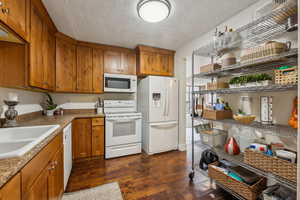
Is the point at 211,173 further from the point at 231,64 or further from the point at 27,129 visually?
the point at 27,129

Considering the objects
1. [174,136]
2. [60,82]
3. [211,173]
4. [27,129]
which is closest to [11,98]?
[27,129]

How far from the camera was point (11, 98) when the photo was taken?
52.6 inches

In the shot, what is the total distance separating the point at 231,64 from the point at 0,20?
215 centimetres

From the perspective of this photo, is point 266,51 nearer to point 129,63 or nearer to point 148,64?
point 148,64

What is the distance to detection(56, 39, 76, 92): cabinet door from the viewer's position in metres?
2.42

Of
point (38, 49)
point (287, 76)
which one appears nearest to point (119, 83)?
point (38, 49)

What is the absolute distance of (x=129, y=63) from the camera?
9.81 ft

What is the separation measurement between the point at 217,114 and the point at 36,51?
2400mm

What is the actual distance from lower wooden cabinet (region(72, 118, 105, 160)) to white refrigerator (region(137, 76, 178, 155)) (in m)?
0.92

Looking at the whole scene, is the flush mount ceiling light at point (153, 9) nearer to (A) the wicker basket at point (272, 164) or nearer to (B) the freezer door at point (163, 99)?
(B) the freezer door at point (163, 99)

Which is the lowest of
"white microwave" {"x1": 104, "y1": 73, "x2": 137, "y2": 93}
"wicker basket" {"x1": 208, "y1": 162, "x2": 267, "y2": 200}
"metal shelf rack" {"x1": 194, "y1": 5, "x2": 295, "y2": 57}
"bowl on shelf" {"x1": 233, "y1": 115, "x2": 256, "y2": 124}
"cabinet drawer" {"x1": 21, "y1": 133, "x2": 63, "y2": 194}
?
"wicker basket" {"x1": 208, "y1": 162, "x2": 267, "y2": 200}

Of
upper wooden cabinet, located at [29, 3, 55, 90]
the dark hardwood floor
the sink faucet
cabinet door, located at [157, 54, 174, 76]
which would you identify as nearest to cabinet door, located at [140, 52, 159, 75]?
cabinet door, located at [157, 54, 174, 76]

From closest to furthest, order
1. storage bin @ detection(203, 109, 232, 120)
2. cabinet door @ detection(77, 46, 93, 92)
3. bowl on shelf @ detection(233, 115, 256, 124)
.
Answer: bowl on shelf @ detection(233, 115, 256, 124) < storage bin @ detection(203, 109, 232, 120) < cabinet door @ detection(77, 46, 93, 92)

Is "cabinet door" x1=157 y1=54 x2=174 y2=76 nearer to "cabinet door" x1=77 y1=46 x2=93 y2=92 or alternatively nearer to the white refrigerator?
the white refrigerator
